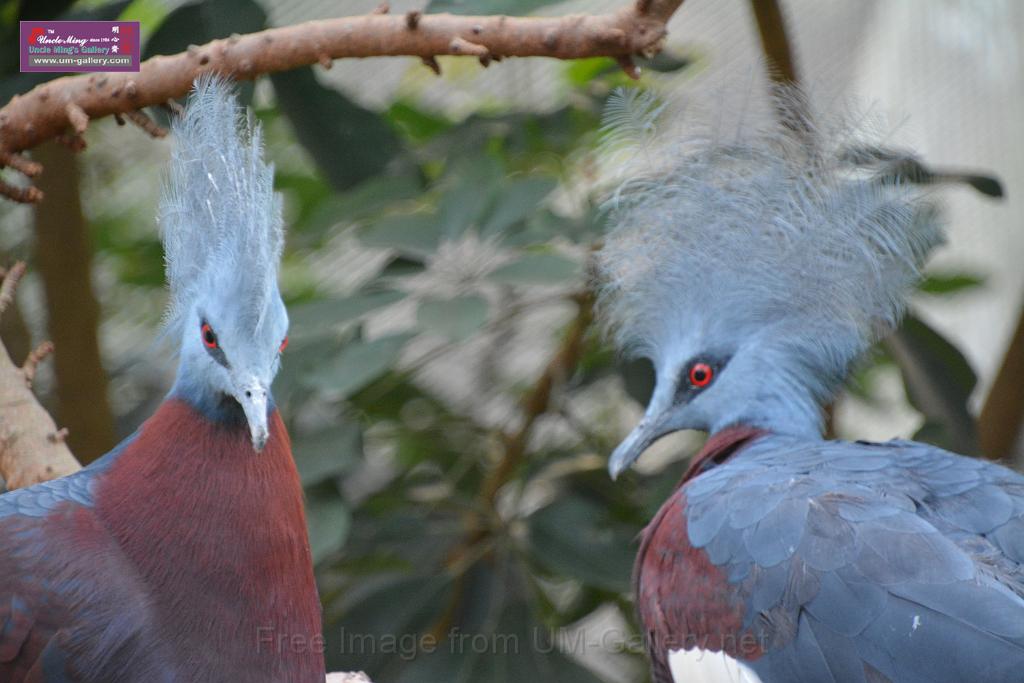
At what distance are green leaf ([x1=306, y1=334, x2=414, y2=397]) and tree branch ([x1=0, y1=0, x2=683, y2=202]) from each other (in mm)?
515

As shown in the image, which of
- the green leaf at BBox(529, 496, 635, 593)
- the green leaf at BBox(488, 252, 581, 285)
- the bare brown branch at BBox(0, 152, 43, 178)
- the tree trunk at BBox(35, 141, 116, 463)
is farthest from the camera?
the tree trunk at BBox(35, 141, 116, 463)

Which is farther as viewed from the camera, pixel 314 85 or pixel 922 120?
pixel 922 120

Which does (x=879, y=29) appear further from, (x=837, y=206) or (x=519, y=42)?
(x=519, y=42)

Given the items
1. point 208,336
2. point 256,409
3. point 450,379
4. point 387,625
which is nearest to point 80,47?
point 208,336

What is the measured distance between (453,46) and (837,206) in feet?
2.42

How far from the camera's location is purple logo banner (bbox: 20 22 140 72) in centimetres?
160

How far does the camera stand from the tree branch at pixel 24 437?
1389 millimetres

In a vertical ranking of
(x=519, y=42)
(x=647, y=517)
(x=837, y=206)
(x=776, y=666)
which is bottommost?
(x=647, y=517)

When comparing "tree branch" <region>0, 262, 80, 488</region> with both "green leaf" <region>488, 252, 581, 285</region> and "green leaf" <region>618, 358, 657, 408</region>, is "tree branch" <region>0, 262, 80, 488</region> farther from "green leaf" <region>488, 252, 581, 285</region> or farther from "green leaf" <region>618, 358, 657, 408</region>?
"green leaf" <region>618, 358, 657, 408</region>

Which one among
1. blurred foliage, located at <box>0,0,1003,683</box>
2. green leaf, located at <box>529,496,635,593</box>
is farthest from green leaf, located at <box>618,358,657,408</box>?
green leaf, located at <box>529,496,635,593</box>

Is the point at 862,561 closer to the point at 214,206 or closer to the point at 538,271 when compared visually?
the point at 538,271

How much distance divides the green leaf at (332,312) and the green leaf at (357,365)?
0.05 m

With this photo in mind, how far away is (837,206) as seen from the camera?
5.55 feet

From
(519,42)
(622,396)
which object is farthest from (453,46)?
(622,396)
